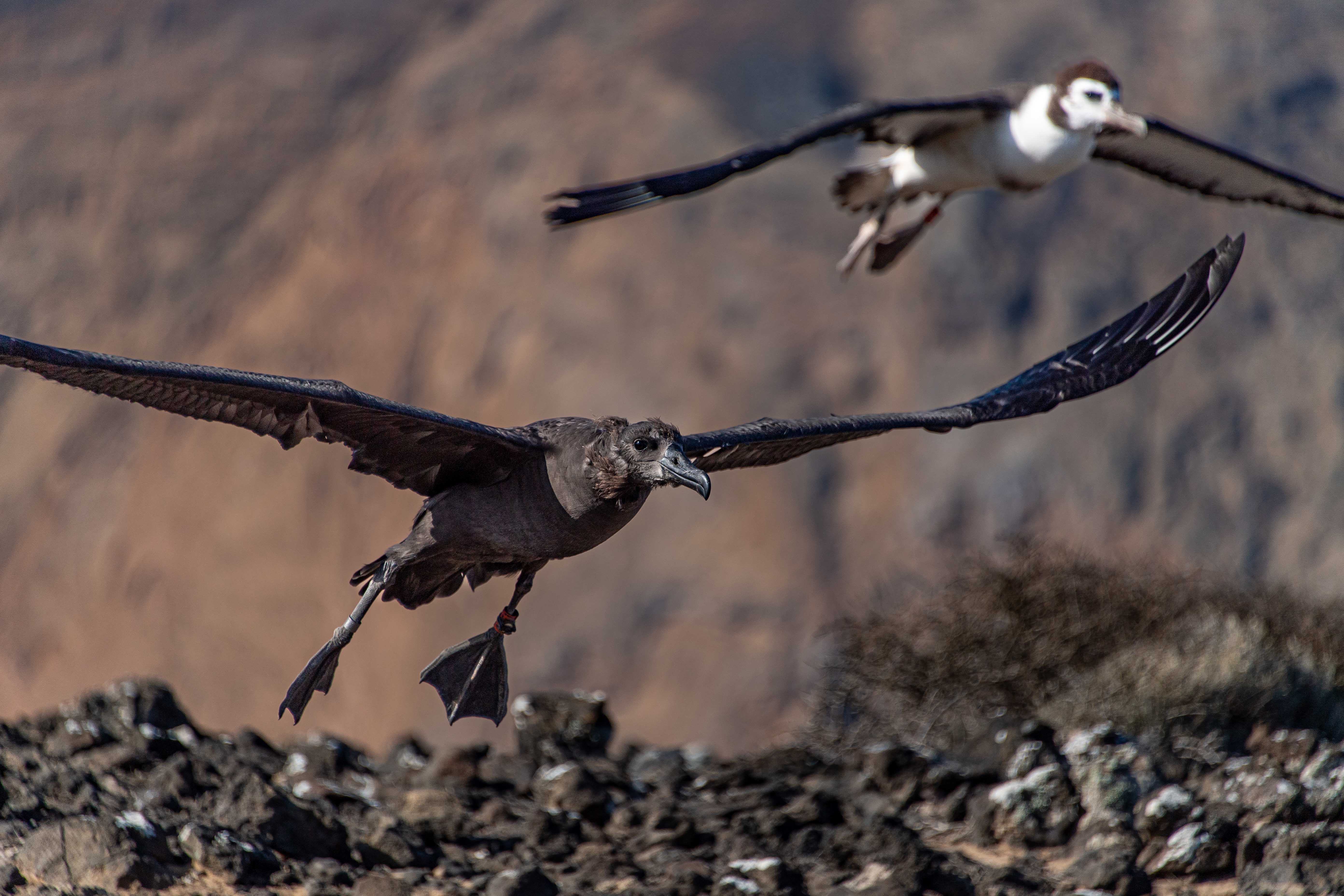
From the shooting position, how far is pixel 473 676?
26.5ft

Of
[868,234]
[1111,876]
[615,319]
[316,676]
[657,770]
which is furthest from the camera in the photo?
[615,319]

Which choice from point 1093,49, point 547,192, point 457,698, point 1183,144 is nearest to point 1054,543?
point 1183,144

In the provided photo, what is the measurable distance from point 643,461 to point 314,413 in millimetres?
1449

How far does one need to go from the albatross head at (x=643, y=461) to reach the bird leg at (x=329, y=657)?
117 centimetres

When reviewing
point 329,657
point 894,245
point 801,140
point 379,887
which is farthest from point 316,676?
point 894,245

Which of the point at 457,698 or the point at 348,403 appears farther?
the point at 457,698

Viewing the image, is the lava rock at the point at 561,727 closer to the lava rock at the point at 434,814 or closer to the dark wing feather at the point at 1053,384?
the lava rock at the point at 434,814

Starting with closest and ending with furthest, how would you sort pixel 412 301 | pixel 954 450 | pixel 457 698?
pixel 457 698 < pixel 954 450 < pixel 412 301

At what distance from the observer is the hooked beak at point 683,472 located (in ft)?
20.6

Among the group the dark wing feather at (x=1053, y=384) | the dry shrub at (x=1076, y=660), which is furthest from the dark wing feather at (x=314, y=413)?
the dry shrub at (x=1076, y=660)

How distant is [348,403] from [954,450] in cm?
2762

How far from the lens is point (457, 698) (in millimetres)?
8055

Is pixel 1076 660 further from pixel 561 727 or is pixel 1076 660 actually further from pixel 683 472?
pixel 683 472

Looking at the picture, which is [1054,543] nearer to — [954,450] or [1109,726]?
[1109,726]
